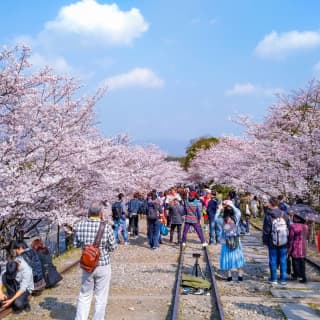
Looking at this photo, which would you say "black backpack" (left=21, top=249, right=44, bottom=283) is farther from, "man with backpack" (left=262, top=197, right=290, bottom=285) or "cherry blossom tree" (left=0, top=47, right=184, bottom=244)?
"man with backpack" (left=262, top=197, right=290, bottom=285)

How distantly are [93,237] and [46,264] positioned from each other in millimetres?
3517

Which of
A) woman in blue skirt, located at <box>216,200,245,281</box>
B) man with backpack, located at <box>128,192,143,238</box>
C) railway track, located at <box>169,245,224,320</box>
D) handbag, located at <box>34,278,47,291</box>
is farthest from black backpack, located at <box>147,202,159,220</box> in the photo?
handbag, located at <box>34,278,47,291</box>

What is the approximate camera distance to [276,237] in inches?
371

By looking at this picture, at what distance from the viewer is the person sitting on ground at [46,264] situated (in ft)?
29.7

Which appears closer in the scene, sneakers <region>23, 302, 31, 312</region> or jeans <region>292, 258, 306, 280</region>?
sneakers <region>23, 302, 31, 312</region>

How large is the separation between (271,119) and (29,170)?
1591 cm

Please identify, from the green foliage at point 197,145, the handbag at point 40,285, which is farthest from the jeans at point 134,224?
the green foliage at point 197,145

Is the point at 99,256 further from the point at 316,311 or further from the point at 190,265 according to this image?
the point at 190,265

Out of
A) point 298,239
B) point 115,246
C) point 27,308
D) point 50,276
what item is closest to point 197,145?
point 298,239

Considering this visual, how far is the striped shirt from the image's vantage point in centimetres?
615

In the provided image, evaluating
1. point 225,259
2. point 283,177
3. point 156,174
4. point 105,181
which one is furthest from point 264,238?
point 156,174

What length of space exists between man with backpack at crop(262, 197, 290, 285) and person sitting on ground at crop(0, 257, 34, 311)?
470 cm

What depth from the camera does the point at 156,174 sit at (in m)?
45.2

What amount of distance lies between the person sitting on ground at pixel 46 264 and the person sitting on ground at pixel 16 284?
142 cm
